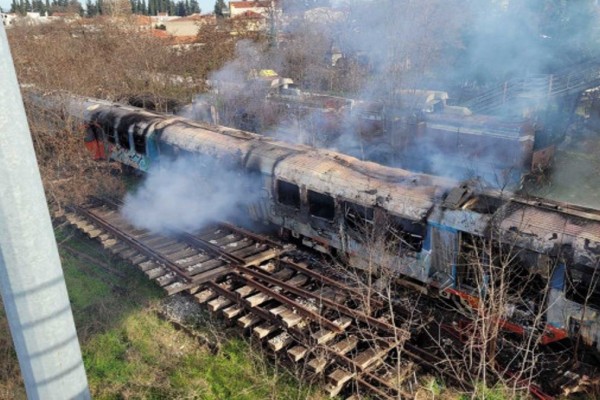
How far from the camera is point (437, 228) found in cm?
748

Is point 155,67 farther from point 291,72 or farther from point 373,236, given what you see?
point 373,236

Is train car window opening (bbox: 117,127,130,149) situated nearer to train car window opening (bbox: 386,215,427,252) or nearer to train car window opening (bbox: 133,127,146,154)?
train car window opening (bbox: 133,127,146,154)

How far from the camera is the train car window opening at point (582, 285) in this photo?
6.05 m

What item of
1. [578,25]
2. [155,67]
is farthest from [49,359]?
[578,25]

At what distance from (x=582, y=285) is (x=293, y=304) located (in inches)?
160

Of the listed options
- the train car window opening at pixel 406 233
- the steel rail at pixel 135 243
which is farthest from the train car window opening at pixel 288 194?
the steel rail at pixel 135 243

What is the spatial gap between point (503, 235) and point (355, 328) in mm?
2574

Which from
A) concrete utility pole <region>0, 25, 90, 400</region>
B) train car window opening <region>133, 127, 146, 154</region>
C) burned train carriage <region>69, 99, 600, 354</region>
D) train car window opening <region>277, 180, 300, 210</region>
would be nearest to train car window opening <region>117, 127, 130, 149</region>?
train car window opening <region>133, 127, 146, 154</region>

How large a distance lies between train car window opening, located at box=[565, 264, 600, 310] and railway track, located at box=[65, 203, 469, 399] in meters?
1.85

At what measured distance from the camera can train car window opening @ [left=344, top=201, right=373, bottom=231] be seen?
8438mm

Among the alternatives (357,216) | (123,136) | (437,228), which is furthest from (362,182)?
(123,136)

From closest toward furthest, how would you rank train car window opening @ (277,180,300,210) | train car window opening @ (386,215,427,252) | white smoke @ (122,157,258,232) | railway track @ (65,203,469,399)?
railway track @ (65,203,469,399)
train car window opening @ (386,215,427,252)
train car window opening @ (277,180,300,210)
white smoke @ (122,157,258,232)

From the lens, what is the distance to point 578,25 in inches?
808

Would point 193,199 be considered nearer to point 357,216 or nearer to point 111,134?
point 357,216
